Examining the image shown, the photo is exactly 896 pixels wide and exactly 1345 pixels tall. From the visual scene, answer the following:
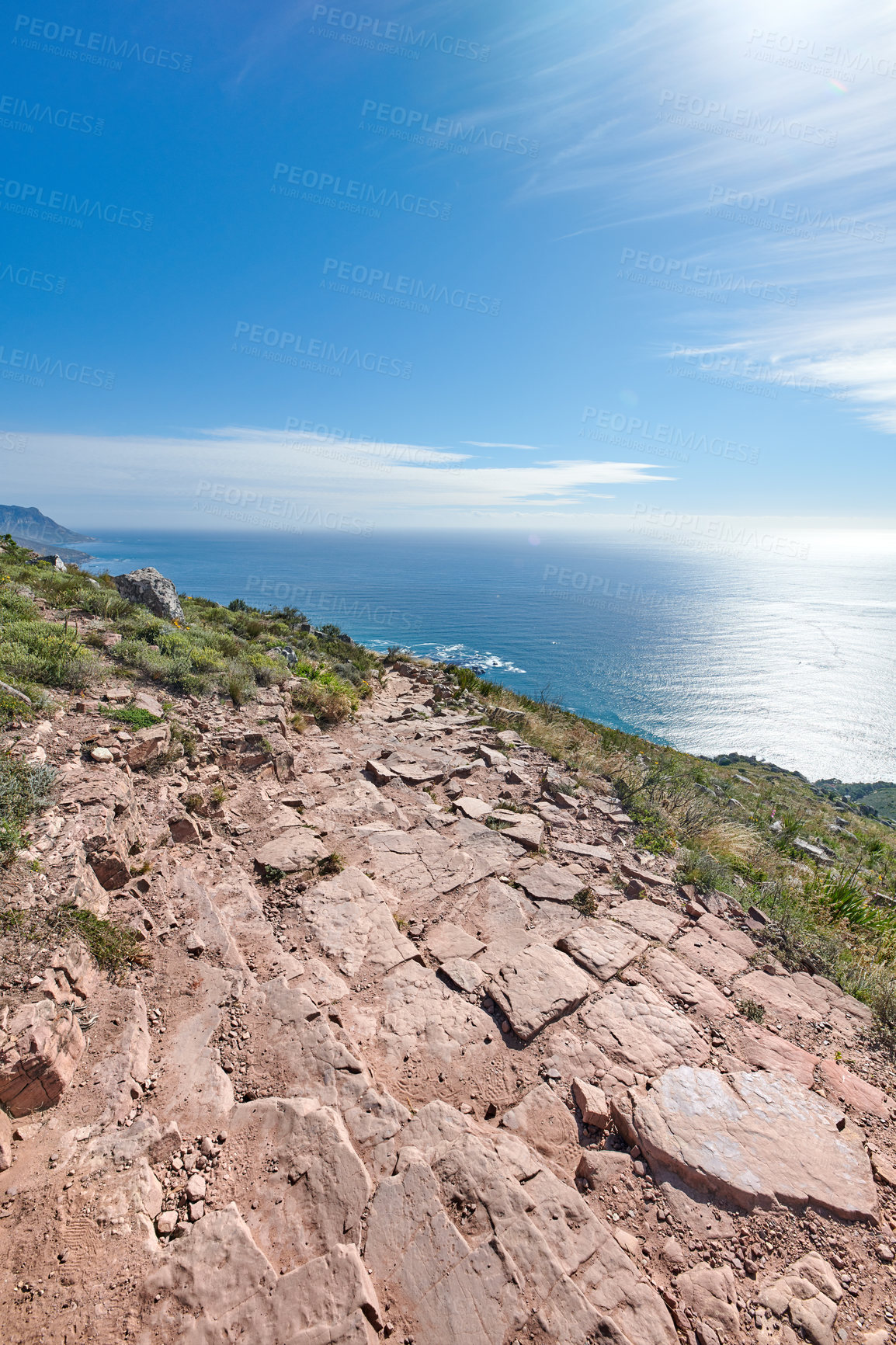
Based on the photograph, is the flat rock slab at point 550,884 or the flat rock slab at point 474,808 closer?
the flat rock slab at point 550,884

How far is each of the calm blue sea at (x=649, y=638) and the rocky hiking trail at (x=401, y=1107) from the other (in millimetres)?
14514

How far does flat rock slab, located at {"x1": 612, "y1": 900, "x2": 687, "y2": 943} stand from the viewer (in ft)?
19.7

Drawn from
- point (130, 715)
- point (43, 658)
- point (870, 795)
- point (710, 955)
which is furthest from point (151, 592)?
point (870, 795)

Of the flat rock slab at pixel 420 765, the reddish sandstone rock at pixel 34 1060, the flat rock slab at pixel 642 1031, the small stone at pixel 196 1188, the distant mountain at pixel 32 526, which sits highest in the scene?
the distant mountain at pixel 32 526

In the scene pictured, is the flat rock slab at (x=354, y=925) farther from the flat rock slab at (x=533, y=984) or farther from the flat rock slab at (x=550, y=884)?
the flat rock slab at (x=550, y=884)

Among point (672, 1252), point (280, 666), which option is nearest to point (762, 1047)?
point (672, 1252)

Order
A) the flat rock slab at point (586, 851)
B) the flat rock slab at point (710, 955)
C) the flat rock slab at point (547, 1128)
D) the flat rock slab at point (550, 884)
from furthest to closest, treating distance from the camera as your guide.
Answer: the flat rock slab at point (586, 851), the flat rock slab at point (550, 884), the flat rock slab at point (710, 955), the flat rock slab at point (547, 1128)

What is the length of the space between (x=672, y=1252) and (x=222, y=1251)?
2.67m

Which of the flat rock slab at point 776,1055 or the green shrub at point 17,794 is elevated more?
the green shrub at point 17,794

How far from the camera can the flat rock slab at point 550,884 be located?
254 inches

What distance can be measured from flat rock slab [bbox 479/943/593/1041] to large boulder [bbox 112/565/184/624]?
1215cm

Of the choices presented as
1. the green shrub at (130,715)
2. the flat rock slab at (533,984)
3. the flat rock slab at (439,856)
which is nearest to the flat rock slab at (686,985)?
the flat rock slab at (533,984)

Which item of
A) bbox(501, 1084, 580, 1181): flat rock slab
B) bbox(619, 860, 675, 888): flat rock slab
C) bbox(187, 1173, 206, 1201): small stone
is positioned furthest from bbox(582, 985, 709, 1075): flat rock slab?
Result: bbox(187, 1173, 206, 1201): small stone

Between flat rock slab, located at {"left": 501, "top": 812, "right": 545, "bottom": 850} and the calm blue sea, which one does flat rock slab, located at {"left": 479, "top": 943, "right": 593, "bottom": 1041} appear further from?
the calm blue sea
